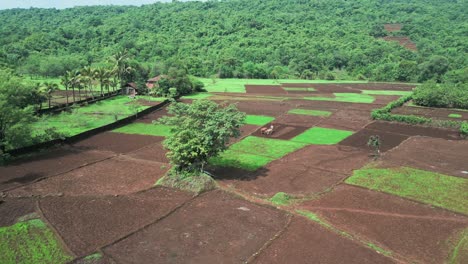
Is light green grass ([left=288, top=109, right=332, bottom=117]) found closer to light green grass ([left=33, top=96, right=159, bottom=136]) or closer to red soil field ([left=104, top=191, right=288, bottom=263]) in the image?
light green grass ([left=33, top=96, right=159, bottom=136])

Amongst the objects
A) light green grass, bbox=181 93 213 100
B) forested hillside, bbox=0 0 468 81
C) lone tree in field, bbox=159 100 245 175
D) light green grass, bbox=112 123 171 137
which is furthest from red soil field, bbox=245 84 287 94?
lone tree in field, bbox=159 100 245 175

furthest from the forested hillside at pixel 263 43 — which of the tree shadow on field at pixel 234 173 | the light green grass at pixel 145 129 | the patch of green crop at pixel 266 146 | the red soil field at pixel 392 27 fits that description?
the tree shadow on field at pixel 234 173

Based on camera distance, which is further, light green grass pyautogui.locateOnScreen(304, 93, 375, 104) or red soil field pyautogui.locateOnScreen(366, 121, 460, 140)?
light green grass pyautogui.locateOnScreen(304, 93, 375, 104)

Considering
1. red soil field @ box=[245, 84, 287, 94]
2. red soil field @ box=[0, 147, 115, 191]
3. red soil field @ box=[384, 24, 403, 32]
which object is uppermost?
red soil field @ box=[384, 24, 403, 32]

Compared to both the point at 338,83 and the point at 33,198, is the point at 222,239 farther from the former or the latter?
the point at 338,83

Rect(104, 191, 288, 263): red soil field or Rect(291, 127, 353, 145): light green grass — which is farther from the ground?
Rect(291, 127, 353, 145): light green grass

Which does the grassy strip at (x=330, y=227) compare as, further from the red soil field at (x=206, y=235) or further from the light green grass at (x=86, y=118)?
the light green grass at (x=86, y=118)
